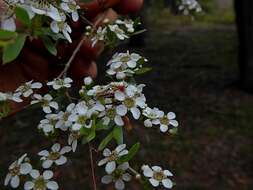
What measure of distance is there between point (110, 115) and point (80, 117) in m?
0.04

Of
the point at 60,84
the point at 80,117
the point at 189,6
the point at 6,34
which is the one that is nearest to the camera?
the point at 6,34

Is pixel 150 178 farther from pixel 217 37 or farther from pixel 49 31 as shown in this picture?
pixel 217 37

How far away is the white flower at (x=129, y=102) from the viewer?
565mm

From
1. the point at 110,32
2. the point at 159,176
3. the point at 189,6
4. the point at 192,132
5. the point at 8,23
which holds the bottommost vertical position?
the point at 192,132

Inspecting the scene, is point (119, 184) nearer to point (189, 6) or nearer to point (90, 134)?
point (90, 134)

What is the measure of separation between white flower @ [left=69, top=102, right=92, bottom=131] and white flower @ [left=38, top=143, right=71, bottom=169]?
0.05 m

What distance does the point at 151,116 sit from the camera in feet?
1.98

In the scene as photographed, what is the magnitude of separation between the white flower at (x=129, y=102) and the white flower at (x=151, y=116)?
3 cm

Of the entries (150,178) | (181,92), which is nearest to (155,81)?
(181,92)

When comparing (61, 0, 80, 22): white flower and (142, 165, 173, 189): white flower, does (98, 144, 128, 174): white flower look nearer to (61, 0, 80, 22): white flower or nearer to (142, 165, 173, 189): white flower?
(142, 165, 173, 189): white flower

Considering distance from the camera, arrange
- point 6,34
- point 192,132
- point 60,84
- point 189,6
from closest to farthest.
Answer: point 6,34 < point 60,84 < point 189,6 < point 192,132

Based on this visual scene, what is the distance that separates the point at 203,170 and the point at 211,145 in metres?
0.25

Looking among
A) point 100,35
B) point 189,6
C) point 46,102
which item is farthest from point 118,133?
point 189,6

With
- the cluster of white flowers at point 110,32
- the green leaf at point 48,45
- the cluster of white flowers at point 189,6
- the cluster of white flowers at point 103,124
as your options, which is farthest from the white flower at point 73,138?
the cluster of white flowers at point 189,6
